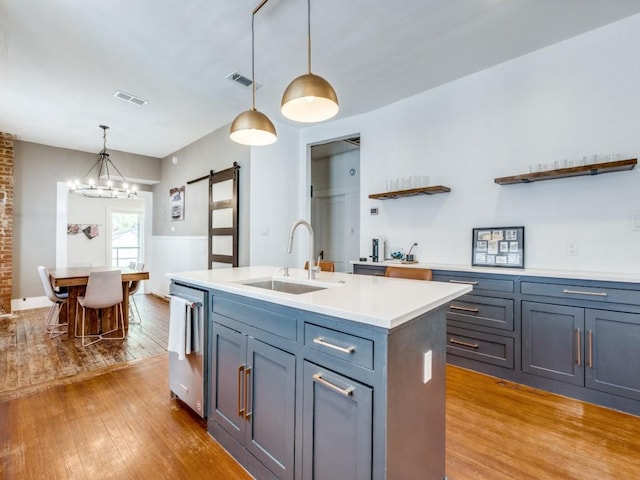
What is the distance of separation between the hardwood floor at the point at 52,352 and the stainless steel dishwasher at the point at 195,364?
130cm

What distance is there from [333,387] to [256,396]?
1.91ft

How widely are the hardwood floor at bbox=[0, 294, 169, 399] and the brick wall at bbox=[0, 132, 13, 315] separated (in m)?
Answer: 0.52

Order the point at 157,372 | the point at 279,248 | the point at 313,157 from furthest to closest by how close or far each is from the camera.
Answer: the point at 313,157
the point at 279,248
the point at 157,372

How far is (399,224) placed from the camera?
3814 mm

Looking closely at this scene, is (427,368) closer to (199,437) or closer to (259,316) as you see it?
(259,316)

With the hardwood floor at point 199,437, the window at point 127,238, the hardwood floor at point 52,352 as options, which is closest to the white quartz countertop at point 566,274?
the hardwood floor at point 199,437

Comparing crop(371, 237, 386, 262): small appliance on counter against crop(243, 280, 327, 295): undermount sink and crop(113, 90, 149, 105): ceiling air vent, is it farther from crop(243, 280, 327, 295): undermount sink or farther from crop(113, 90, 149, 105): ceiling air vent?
crop(113, 90, 149, 105): ceiling air vent

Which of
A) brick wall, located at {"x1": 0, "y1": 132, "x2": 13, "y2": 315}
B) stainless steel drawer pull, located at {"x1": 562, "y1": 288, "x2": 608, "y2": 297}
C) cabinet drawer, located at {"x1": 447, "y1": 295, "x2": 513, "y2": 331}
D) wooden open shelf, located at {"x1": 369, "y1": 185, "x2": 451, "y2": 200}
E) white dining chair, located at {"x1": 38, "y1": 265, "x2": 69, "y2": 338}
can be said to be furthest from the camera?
brick wall, located at {"x1": 0, "y1": 132, "x2": 13, "y2": 315}

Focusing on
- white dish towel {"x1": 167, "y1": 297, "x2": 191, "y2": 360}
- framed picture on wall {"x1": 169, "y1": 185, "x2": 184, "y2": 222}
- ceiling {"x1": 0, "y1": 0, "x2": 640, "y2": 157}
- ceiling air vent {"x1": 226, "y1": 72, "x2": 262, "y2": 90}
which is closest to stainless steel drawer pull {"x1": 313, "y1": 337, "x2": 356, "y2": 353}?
white dish towel {"x1": 167, "y1": 297, "x2": 191, "y2": 360}

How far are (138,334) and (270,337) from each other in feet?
10.8

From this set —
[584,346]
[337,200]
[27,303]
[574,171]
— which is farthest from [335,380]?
[27,303]

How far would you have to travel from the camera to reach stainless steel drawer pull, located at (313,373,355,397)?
1.13m

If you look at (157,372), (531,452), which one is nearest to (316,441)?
(531,452)

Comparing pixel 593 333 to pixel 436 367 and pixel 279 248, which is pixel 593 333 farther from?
pixel 279 248
